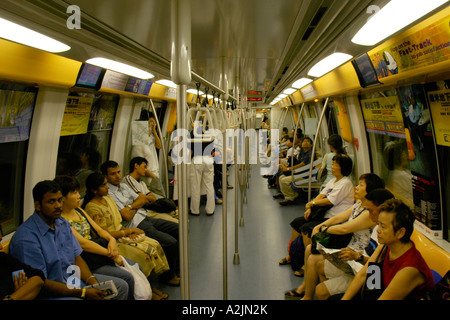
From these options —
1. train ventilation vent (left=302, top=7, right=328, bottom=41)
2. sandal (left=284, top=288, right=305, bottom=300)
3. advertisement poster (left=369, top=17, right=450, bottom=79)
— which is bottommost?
sandal (left=284, top=288, right=305, bottom=300)

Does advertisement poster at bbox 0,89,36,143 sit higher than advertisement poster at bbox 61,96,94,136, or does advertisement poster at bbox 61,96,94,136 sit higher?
advertisement poster at bbox 61,96,94,136

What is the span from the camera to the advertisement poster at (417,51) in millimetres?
1729

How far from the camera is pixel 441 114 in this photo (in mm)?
2469

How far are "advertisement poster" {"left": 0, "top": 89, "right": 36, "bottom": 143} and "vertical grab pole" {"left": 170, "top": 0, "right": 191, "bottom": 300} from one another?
6.63ft

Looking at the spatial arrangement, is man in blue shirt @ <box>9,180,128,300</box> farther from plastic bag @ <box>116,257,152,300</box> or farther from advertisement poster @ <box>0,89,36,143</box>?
advertisement poster @ <box>0,89,36,143</box>

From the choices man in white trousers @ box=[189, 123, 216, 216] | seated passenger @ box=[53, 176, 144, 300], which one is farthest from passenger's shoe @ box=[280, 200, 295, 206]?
seated passenger @ box=[53, 176, 144, 300]

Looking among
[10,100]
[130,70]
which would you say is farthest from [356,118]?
[10,100]

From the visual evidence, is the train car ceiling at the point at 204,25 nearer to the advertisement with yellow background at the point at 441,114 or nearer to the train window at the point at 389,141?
the advertisement with yellow background at the point at 441,114

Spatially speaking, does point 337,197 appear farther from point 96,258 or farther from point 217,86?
point 96,258

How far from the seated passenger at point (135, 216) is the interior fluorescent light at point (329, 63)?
8.83ft

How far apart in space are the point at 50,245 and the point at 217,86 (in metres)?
2.01

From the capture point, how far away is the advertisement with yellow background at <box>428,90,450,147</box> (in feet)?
7.89
